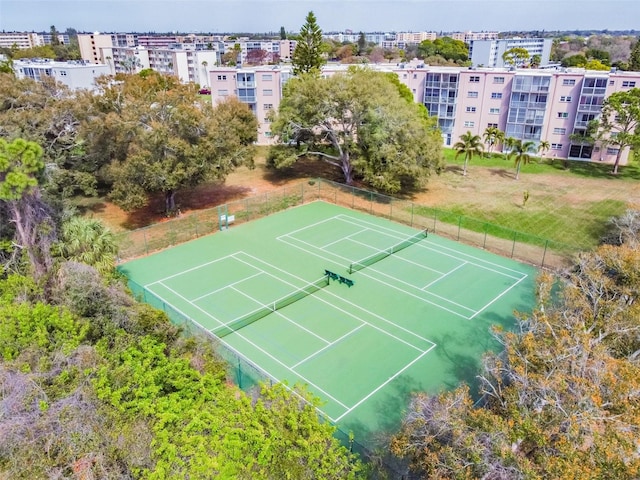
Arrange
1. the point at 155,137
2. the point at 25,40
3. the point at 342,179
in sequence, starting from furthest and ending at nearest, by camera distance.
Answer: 1. the point at 25,40
2. the point at 342,179
3. the point at 155,137

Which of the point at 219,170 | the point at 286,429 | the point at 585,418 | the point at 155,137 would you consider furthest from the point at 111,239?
the point at 585,418

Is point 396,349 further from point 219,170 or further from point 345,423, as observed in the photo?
point 219,170

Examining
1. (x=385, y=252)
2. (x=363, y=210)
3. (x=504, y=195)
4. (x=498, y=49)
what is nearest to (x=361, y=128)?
(x=363, y=210)

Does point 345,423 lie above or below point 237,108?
below

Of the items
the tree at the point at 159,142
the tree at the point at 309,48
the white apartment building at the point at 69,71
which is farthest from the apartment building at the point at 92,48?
the tree at the point at 159,142

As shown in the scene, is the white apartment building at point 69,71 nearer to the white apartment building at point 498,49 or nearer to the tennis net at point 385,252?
the tennis net at point 385,252

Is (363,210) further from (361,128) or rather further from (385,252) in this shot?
(385,252)

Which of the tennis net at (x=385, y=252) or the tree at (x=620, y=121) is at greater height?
the tree at (x=620, y=121)
